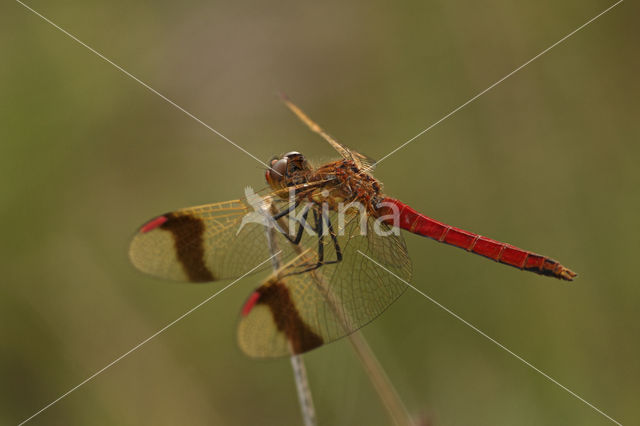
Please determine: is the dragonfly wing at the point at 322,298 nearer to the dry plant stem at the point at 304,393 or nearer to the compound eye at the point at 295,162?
the dry plant stem at the point at 304,393

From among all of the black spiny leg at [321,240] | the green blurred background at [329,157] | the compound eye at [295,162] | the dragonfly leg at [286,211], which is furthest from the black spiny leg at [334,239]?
the green blurred background at [329,157]

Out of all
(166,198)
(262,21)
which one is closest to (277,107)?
(262,21)

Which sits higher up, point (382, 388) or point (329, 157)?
point (329, 157)

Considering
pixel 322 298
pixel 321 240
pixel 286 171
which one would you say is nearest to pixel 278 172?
pixel 286 171

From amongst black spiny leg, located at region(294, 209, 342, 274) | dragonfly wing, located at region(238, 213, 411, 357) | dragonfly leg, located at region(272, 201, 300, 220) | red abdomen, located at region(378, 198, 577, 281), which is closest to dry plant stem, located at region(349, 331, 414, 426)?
dragonfly wing, located at region(238, 213, 411, 357)

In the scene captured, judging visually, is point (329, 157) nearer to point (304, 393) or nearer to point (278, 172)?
point (278, 172)

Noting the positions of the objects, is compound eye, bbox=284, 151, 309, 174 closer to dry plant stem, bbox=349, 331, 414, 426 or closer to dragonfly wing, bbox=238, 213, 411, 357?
dragonfly wing, bbox=238, 213, 411, 357
